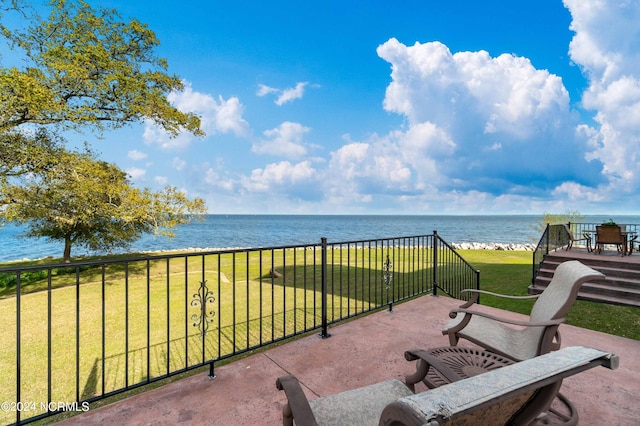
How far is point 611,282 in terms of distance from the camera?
620 cm

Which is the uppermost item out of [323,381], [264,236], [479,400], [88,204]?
[88,204]

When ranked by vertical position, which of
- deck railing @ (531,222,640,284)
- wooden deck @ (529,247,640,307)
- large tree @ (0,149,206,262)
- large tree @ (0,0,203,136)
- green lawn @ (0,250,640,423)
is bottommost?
green lawn @ (0,250,640,423)

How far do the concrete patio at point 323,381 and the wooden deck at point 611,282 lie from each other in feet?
12.1

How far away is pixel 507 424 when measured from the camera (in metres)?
0.99

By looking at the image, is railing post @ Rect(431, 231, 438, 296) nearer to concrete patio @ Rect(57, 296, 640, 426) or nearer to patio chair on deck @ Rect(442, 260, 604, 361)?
concrete patio @ Rect(57, 296, 640, 426)

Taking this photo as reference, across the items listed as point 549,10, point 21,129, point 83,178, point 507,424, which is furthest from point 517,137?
point 21,129

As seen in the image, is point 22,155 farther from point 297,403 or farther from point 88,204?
point 297,403

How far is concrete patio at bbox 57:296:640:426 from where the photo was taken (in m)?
1.96

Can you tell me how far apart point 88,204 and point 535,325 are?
13.0 m

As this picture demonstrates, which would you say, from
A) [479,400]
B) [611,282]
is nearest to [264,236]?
[611,282]

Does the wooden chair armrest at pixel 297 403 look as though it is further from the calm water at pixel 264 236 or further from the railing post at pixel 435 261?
the calm water at pixel 264 236

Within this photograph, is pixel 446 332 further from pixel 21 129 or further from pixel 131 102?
pixel 21 129

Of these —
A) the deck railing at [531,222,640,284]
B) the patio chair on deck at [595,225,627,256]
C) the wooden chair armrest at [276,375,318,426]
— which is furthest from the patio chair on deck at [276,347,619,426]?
the patio chair on deck at [595,225,627,256]

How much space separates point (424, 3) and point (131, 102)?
12262 millimetres
